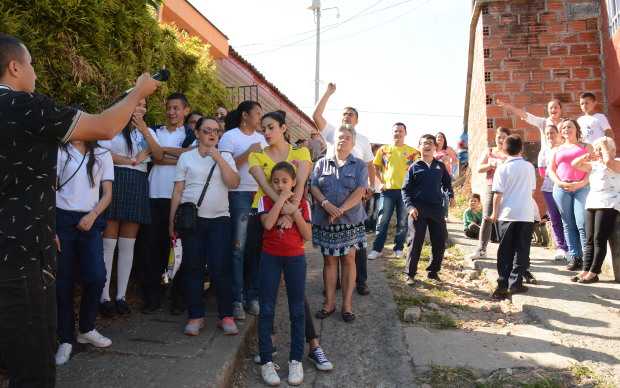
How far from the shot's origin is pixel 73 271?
3.49 metres

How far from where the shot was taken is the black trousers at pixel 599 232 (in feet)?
17.4

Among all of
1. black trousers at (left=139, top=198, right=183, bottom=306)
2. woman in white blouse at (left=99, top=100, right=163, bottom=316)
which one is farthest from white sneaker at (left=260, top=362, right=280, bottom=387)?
woman in white blouse at (left=99, top=100, right=163, bottom=316)

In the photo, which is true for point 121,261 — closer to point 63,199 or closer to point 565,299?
point 63,199

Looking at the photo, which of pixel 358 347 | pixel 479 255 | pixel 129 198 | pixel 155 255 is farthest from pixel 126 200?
pixel 479 255

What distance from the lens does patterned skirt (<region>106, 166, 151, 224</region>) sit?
163 inches

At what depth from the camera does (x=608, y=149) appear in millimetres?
5172

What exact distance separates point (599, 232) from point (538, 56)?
468 centimetres

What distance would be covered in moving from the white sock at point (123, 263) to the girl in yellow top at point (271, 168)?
107 cm

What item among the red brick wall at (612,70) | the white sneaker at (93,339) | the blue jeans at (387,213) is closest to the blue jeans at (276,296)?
the white sneaker at (93,339)

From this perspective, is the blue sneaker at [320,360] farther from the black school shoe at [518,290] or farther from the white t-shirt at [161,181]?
the black school shoe at [518,290]

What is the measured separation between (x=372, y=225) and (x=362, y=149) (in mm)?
3863

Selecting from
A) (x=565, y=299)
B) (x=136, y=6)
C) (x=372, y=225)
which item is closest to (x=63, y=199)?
(x=136, y=6)

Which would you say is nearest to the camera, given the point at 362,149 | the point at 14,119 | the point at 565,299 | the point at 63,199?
the point at 14,119

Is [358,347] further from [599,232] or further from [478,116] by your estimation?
[478,116]
